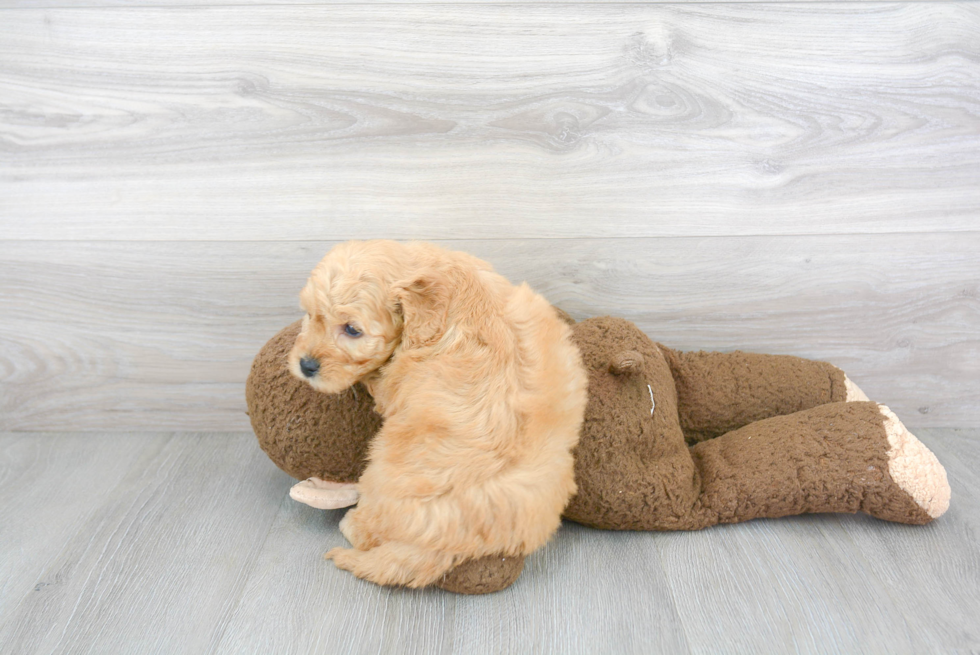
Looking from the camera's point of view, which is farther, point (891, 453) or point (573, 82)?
point (573, 82)

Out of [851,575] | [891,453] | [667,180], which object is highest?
[667,180]

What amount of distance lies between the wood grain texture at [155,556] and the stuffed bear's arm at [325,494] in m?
0.10

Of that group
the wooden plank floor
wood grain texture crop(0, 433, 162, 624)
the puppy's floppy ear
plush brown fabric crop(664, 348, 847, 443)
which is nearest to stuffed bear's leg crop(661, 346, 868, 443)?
plush brown fabric crop(664, 348, 847, 443)

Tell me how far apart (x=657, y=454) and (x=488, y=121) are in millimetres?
709

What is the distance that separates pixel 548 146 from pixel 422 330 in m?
0.57

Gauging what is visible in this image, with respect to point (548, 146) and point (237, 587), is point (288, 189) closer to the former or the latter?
point (548, 146)

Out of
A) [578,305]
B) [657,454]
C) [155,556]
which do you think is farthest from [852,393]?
[155,556]

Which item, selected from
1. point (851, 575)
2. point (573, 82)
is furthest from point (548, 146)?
point (851, 575)

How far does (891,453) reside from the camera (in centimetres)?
116

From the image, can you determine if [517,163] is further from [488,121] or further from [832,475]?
[832,475]

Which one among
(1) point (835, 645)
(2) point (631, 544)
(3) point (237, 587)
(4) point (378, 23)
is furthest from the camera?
(4) point (378, 23)

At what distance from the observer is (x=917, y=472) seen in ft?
3.78

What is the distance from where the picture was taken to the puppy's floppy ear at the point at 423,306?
96cm

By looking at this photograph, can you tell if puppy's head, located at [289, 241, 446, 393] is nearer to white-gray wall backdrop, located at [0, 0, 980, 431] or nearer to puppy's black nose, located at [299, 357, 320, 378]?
puppy's black nose, located at [299, 357, 320, 378]
